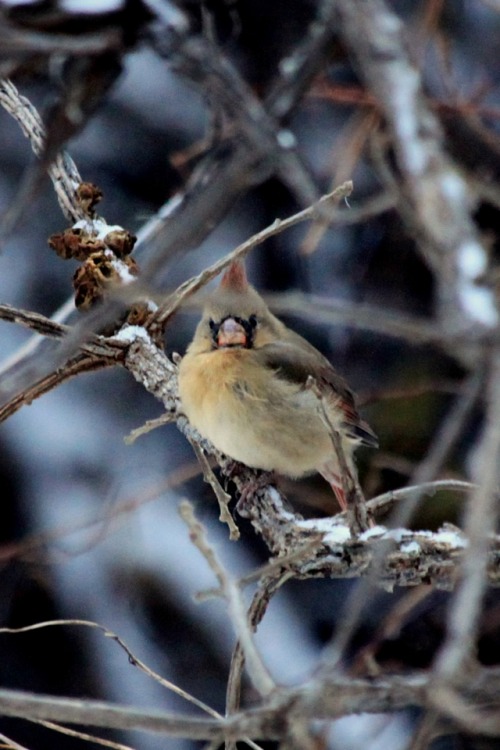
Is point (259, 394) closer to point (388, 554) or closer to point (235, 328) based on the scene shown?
point (235, 328)

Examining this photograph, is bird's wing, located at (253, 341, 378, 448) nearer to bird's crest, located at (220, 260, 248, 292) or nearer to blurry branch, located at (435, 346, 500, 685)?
bird's crest, located at (220, 260, 248, 292)

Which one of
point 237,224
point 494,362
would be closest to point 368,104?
point 237,224

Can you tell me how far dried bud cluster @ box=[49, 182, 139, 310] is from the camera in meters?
3.26

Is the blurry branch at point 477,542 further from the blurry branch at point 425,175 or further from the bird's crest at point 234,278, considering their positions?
the bird's crest at point 234,278

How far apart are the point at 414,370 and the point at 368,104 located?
1696 mm

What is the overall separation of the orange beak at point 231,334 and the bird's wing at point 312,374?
2.6 inches

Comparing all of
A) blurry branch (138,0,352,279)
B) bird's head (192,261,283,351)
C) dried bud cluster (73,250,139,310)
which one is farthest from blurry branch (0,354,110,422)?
blurry branch (138,0,352,279)

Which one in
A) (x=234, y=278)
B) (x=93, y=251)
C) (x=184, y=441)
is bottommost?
(x=93, y=251)

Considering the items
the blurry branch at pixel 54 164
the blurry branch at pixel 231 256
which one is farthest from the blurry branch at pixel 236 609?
the blurry branch at pixel 54 164

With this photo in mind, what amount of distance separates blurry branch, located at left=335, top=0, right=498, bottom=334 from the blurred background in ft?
10.2

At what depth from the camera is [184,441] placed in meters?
6.04

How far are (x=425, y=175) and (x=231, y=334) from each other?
Result: 2.55 m

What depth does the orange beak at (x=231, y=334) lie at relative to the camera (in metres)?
3.89

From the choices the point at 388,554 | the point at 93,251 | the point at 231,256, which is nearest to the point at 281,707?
the point at 388,554
